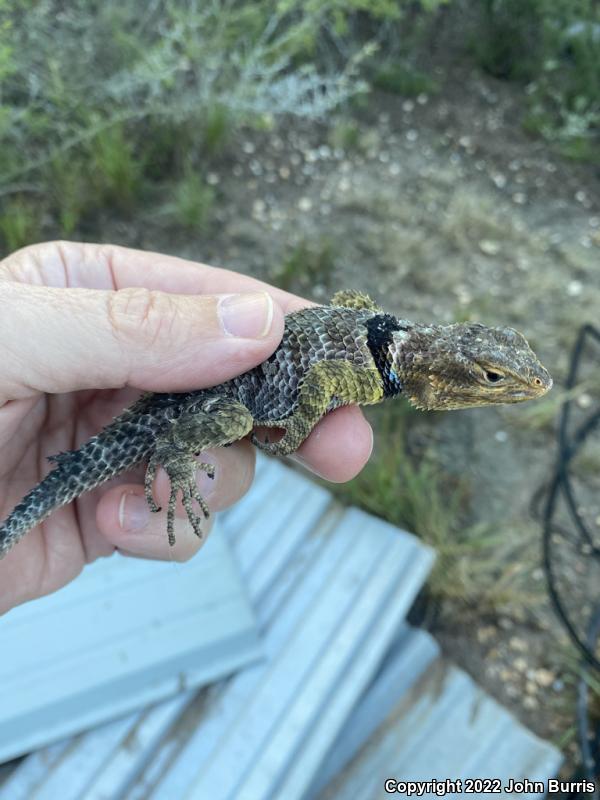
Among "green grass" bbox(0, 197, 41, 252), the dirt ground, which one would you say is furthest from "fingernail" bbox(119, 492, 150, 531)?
"green grass" bbox(0, 197, 41, 252)

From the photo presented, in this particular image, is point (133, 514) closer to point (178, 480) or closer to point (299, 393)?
point (178, 480)

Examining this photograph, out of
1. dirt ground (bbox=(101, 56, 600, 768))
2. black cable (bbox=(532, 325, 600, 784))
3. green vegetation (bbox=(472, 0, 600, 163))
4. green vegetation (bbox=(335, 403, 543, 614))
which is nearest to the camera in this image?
black cable (bbox=(532, 325, 600, 784))

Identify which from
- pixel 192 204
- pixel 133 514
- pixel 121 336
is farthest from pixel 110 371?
pixel 192 204

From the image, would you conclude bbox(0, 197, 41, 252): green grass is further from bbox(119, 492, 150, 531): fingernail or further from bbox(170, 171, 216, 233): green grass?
bbox(119, 492, 150, 531): fingernail

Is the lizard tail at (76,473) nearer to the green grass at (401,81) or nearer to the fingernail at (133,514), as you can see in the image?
the fingernail at (133,514)

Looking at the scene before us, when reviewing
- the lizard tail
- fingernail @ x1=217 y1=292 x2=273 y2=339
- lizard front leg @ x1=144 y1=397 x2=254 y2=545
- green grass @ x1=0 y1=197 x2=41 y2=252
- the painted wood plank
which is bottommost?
the painted wood plank

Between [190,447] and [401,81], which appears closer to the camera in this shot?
[190,447]

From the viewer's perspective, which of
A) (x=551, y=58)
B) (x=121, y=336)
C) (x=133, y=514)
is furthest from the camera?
(x=551, y=58)

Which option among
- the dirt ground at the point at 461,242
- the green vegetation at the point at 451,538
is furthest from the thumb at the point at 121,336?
the dirt ground at the point at 461,242
